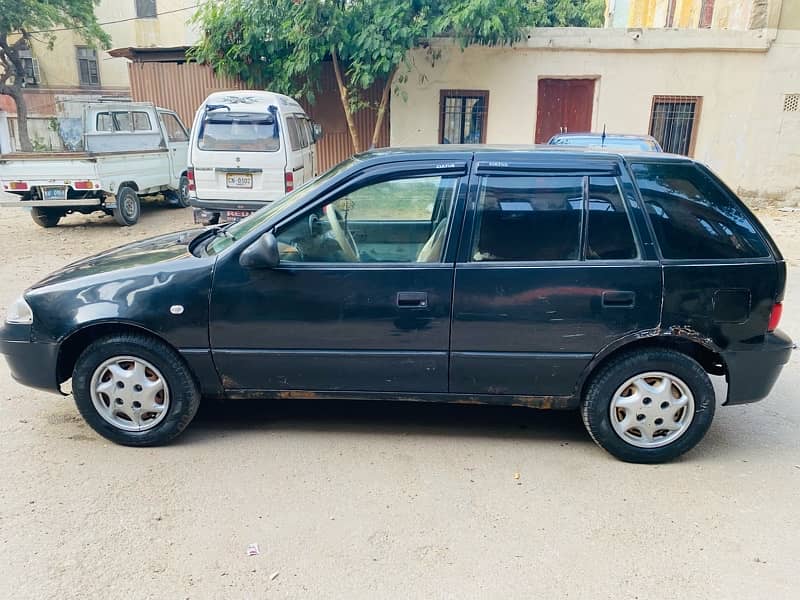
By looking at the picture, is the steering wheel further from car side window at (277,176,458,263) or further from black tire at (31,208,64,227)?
black tire at (31,208,64,227)

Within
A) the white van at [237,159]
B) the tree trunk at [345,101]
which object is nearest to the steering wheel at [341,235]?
the white van at [237,159]

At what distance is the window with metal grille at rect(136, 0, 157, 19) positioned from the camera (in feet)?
86.3

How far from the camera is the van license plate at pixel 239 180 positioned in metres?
9.09

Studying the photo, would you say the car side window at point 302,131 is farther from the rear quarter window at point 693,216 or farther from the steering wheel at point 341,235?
the rear quarter window at point 693,216

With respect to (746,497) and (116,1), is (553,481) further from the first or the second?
(116,1)

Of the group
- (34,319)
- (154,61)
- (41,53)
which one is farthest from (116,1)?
(34,319)

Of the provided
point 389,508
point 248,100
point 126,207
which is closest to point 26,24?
point 126,207

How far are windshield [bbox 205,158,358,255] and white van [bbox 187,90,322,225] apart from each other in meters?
5.34

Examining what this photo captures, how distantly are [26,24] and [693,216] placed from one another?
21.7 m

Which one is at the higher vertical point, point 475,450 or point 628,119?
point 628,119

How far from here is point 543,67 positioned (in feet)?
40.4

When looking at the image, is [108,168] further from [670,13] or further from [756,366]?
[670,13]

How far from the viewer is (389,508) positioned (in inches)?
119

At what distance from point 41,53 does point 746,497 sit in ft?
104
